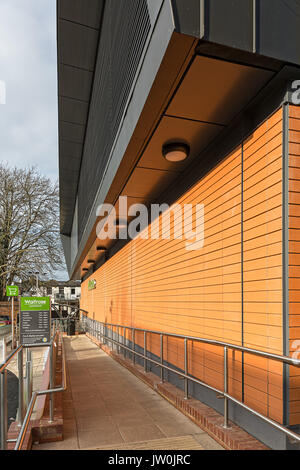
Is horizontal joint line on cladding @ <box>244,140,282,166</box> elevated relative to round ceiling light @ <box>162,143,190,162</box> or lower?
lower

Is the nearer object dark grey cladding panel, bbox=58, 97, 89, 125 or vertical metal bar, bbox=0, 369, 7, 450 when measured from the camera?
vertical metal bar, bbox=0, 369, 7, 450

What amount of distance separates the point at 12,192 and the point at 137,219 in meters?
16.3

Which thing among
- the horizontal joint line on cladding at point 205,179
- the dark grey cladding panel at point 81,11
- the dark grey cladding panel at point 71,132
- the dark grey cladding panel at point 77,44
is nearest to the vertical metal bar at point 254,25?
the horizontal joint line on cladding at point 205,179

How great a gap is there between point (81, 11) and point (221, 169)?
616 centimetres

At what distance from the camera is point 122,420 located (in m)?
4.68

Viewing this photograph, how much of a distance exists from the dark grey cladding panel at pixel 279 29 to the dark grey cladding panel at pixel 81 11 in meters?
6.15

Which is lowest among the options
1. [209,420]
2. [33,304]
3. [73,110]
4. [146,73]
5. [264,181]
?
[209,420]

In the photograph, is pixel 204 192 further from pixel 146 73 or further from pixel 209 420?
pixel 209 420

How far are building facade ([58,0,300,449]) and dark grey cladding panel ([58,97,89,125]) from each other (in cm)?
507

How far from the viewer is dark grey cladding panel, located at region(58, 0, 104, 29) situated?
8164 mm

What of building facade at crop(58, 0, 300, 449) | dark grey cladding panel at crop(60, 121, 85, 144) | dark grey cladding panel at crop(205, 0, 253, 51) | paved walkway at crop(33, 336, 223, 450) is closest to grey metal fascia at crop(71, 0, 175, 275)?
building facade at crop(58, 0, 300, 449)

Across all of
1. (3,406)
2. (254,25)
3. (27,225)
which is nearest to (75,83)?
(254,25)

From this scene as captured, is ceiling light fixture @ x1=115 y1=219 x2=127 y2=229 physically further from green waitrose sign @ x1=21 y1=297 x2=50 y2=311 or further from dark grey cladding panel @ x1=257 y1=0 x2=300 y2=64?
dark grey cladding panel @ x1=257 y1=0 x2=300 y2=64

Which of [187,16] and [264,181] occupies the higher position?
[187,16]
